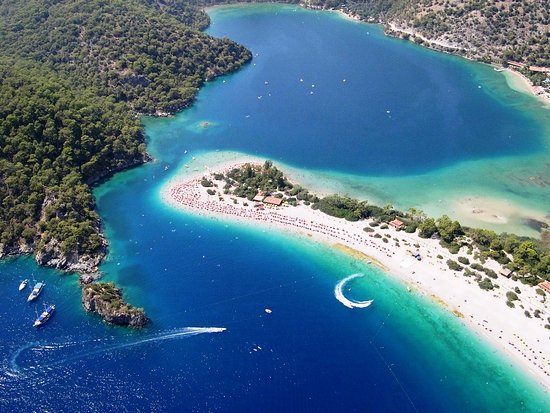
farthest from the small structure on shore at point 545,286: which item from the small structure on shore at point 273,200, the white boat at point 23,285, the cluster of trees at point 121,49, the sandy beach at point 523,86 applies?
the cluster of trees at point 121,49

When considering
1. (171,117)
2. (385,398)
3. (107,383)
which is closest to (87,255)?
(107,383)

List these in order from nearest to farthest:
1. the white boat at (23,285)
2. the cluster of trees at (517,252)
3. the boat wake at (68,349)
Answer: the boat wake at (68,349) → the white boat at (23,285) → the cluster of trees at (517,252)

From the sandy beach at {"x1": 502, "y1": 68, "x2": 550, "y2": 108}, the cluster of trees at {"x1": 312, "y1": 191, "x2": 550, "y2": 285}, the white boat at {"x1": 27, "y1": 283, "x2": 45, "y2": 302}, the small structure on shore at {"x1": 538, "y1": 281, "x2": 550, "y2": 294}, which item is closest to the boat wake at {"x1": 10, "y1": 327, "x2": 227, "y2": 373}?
the white boat at {"x1": 27, "y1": 283, "x2": 45, "y2": 302}

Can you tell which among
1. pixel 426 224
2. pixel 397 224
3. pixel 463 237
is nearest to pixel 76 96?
pixel 397 224

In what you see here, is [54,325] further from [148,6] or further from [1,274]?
[148,6]

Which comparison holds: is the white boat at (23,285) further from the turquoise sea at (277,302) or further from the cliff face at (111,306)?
the cliff face at (111,306)

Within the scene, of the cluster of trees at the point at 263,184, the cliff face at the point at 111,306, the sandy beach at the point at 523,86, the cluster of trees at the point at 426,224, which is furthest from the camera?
the sandy beach at the point at 523,86
